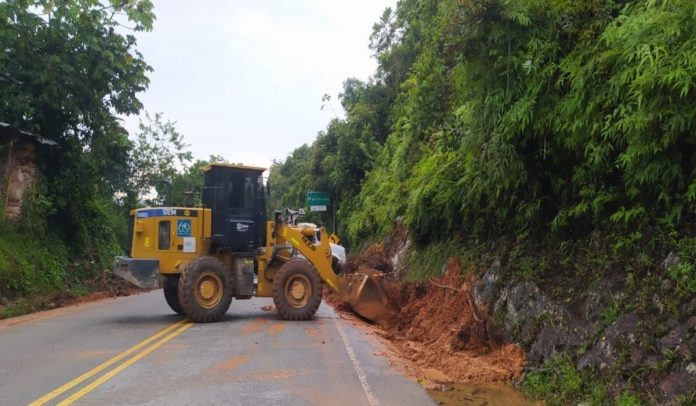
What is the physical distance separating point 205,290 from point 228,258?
128cm

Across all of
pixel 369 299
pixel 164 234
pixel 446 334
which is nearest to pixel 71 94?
pixel 164 234

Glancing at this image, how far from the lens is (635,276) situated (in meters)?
6.95

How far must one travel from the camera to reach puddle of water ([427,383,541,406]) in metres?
7.00

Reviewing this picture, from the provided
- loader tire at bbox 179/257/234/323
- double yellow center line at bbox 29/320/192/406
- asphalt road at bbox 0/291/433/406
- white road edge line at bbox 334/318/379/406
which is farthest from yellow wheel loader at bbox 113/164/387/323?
white road edge line at bbox 334/318/379/406

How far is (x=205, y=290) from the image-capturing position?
13344mm

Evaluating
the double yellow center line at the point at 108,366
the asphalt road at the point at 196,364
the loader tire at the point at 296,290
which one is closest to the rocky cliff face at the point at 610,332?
the asphalt road at the point at 196,364

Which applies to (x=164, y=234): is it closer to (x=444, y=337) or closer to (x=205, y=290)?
(x=205, y=290)

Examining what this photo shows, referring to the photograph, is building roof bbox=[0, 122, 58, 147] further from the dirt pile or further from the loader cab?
the dirt pile

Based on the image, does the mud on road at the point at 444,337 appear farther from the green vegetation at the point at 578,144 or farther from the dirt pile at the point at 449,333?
the green vegetation at the point at 578,144

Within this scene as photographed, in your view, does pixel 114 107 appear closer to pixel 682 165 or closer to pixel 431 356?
pixel 431 356

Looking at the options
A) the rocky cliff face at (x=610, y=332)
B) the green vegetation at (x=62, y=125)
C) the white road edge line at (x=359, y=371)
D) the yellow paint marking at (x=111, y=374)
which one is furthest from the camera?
the green vegetation at (x=62, y=125)

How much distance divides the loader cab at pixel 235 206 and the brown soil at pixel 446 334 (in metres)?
3.33

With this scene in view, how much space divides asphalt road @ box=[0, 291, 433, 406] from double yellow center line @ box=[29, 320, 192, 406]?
0.5 inches

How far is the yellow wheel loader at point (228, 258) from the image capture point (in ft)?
43.6
